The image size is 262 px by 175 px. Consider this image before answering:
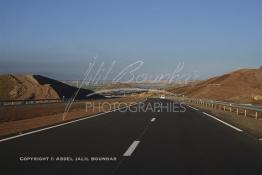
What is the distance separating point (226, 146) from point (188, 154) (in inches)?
83.9

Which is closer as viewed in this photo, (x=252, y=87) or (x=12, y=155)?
(x=12, y=155)

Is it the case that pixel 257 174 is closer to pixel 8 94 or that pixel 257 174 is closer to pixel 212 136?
pixel 212 136

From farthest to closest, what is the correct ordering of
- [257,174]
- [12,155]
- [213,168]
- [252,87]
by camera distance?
1. [252,87]
2. [12,155]
3. [213,168]
4. [257,174]

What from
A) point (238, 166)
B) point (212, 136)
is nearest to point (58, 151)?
point (238, 166)

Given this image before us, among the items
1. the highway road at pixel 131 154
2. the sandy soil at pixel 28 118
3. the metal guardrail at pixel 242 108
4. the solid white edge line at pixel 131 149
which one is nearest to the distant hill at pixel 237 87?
the metal guardrail at pixel 242 108

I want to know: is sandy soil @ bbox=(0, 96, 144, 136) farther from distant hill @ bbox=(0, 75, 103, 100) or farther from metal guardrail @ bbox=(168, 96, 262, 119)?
distant hill @ bbox=(0, 75, 103, 100)

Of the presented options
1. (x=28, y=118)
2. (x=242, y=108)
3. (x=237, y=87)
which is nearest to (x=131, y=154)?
(x=28, y=118)

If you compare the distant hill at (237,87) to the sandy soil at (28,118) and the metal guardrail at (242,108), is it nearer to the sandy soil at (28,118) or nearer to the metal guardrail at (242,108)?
the metal guardrail at (242,108)

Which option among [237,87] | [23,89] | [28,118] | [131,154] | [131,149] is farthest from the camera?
[237,87]

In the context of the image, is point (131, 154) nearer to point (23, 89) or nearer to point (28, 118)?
point (28, 118)

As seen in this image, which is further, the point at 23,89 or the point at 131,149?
the point at 23,89

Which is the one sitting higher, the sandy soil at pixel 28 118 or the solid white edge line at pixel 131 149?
the solid white edge line at pixel 131 149

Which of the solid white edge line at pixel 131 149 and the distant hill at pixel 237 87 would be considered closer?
the solid white edge line at pixel 131 149

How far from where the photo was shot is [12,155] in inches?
407
